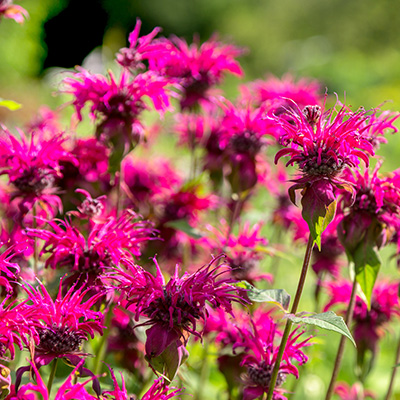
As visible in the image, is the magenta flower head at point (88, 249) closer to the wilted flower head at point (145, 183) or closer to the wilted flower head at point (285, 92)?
the wilted flower head at point (145, 183)

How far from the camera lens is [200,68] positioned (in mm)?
1632

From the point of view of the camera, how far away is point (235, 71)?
1.67 meters

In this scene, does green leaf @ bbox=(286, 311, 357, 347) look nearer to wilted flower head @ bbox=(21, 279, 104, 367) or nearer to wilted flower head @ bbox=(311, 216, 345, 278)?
wilted flower head @ bbox=(21, 279, 104, 367)

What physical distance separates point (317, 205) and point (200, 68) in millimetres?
835

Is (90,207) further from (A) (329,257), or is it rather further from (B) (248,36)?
(B) (248,36)

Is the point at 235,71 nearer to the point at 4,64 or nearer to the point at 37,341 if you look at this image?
the point at 37,341

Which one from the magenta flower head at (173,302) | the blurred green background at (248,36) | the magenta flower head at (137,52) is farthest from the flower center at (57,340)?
the blurred green background at (248,36)

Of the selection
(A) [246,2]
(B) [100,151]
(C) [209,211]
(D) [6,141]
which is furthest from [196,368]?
(A) [246,2]

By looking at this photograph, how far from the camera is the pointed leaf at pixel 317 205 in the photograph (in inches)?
36.0

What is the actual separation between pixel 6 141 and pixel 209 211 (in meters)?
0.74

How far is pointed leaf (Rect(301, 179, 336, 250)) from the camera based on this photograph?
3.00ft

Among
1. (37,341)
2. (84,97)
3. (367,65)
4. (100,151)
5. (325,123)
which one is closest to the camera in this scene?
(37,341)

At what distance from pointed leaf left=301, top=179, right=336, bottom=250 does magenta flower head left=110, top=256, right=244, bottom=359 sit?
16 centimetres

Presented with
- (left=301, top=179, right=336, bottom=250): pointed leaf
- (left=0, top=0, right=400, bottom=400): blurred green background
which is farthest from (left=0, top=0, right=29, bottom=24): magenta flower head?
(left=0, top=0, right=400, bottom=400): blurred green background
